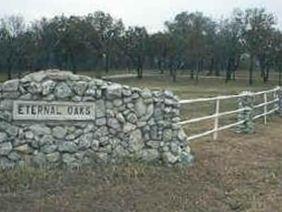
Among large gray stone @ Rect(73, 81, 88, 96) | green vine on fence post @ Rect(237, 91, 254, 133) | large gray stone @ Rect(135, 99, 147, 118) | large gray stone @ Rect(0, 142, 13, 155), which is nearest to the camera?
large gray stone @ Rect(0, 142, 13, 155)

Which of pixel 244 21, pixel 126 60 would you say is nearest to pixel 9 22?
pixel 126 60

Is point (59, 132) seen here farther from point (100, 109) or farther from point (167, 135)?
point (167, 135)

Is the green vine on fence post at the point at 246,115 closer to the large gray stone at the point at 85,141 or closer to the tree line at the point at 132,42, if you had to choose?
the large gray stone at the point at 85,141

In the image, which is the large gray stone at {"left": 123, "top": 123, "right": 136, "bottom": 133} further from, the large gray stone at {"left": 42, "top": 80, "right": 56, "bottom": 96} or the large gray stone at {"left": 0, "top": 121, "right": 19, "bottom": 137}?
the large gray stone at {"left": 0, "top": 121, "right": 19, "bottom": 137}

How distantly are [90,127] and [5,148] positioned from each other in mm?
1230

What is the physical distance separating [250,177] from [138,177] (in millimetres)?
1867

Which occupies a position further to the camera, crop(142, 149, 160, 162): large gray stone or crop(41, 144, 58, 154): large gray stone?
crop(142, 149, 160, 162): large gray stone

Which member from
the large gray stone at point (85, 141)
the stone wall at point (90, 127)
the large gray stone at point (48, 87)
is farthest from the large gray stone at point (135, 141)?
the large gray stone at point (48, 87)

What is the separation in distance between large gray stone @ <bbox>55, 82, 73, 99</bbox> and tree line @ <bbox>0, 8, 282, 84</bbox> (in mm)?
59968

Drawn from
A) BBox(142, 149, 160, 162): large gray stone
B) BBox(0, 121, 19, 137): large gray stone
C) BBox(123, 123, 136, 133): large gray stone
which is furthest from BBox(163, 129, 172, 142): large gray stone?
BBox(0, 121, 19, 137): large gray stone

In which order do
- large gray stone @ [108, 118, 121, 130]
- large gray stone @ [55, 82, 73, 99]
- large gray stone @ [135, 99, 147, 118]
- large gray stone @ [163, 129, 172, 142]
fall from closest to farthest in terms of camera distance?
large gray stone @ [55, 82, 73, 99] < large gray stone @ [108, 118, 121, 130] < large gray stone @ [135, 99, 147, 118] < large gray stone @ [163, 129, 172, 142]

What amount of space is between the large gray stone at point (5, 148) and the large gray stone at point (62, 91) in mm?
931

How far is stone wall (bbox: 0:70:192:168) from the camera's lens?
9.25 meters

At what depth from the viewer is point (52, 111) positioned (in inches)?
369
